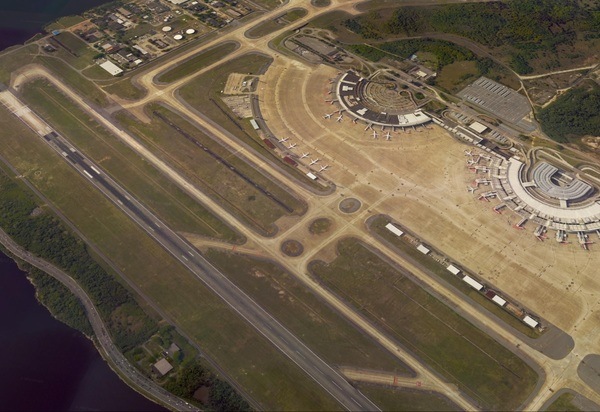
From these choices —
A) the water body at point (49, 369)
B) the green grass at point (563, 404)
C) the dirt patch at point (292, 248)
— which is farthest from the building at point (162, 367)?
the green grass at point (563, 404)

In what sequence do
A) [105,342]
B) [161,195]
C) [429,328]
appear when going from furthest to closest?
[161,195]
[429,328]
[105,342]

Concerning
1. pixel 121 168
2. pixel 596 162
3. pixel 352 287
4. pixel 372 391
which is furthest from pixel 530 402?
pixel 121 168

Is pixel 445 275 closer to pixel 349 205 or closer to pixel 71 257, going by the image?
pixel 349 205

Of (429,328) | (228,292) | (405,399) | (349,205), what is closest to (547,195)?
(429,328)

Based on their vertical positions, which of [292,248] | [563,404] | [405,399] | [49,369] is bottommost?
[563,404]

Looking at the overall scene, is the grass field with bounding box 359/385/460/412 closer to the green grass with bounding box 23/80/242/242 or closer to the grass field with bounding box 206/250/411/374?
the grass field with bounding box 206/250/411/374

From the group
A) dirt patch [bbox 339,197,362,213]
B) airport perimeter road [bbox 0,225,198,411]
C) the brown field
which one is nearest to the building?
airport perimeter road [bbox 0,225,198,411]

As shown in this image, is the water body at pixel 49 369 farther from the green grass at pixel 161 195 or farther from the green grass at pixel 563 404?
the green grass at pixel 563 404
